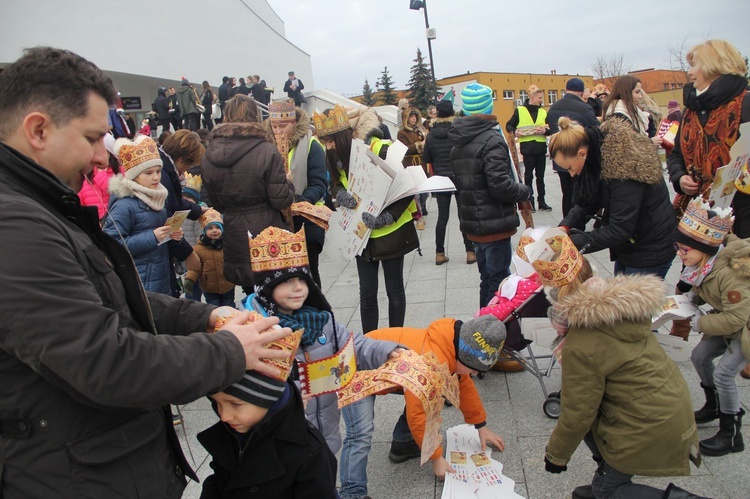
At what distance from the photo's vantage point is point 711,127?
360 cm

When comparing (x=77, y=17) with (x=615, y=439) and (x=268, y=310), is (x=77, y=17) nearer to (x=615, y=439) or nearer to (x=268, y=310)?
(x=268, y=310)

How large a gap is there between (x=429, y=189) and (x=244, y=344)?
2618 mm

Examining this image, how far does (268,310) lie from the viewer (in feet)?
8.37

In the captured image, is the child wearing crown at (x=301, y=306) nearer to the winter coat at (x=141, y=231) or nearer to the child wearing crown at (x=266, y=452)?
the child wearing crown at (x=266, y=452)

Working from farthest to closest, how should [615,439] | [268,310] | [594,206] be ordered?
1. [594,206]
2. [268,310]
3. [615,439]

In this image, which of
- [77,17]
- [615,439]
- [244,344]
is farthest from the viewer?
[77,17]

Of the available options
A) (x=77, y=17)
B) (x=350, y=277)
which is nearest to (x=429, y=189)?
(x=350, y=277)

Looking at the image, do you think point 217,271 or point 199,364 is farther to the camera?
point 217,271

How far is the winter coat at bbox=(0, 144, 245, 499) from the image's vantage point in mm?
1147

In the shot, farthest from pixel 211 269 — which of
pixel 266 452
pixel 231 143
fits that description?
pixel 266 452

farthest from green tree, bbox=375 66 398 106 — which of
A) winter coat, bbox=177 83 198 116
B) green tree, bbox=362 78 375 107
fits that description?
winter coat, bbox=177 83 198 116

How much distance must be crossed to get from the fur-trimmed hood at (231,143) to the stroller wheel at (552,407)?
275cm

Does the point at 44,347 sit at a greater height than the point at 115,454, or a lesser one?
greater

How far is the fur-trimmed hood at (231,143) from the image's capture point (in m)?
3.83
